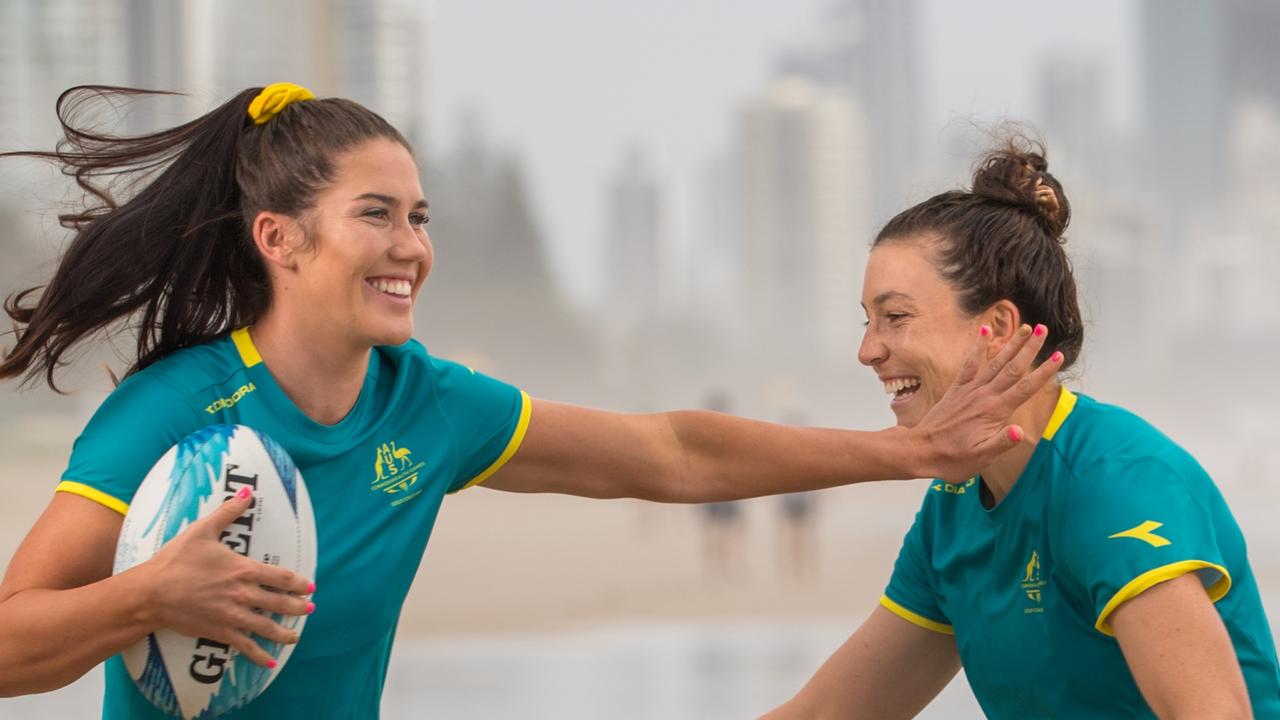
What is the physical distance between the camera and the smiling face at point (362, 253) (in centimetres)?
229

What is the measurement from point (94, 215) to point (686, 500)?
110 centimetres

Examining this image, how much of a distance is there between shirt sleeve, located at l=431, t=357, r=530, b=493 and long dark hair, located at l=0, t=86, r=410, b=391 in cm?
33

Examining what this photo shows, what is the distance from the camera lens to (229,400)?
7.43 ft

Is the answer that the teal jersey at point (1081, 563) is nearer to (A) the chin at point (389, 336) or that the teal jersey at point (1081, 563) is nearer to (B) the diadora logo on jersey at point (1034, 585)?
(B) the diadora logo on jersey at point (1034, 585)

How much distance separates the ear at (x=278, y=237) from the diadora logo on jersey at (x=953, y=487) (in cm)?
114

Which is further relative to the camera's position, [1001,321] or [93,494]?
[1001,321]

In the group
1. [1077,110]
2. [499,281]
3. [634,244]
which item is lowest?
[499,281]

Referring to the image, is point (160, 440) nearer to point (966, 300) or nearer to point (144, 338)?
point (144, 338)

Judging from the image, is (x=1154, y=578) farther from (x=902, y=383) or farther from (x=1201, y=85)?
(x=1201, y=85)

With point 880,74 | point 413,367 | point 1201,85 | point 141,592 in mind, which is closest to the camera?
point 141,592

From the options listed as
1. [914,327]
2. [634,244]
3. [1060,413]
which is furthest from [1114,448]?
[634,244]

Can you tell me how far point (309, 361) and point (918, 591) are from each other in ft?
3.63

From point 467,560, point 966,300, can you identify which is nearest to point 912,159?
point 467,560

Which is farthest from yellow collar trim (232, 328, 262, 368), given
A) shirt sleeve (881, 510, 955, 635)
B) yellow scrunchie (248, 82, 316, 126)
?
shirt sleeve (881, 510, 955, 635)
